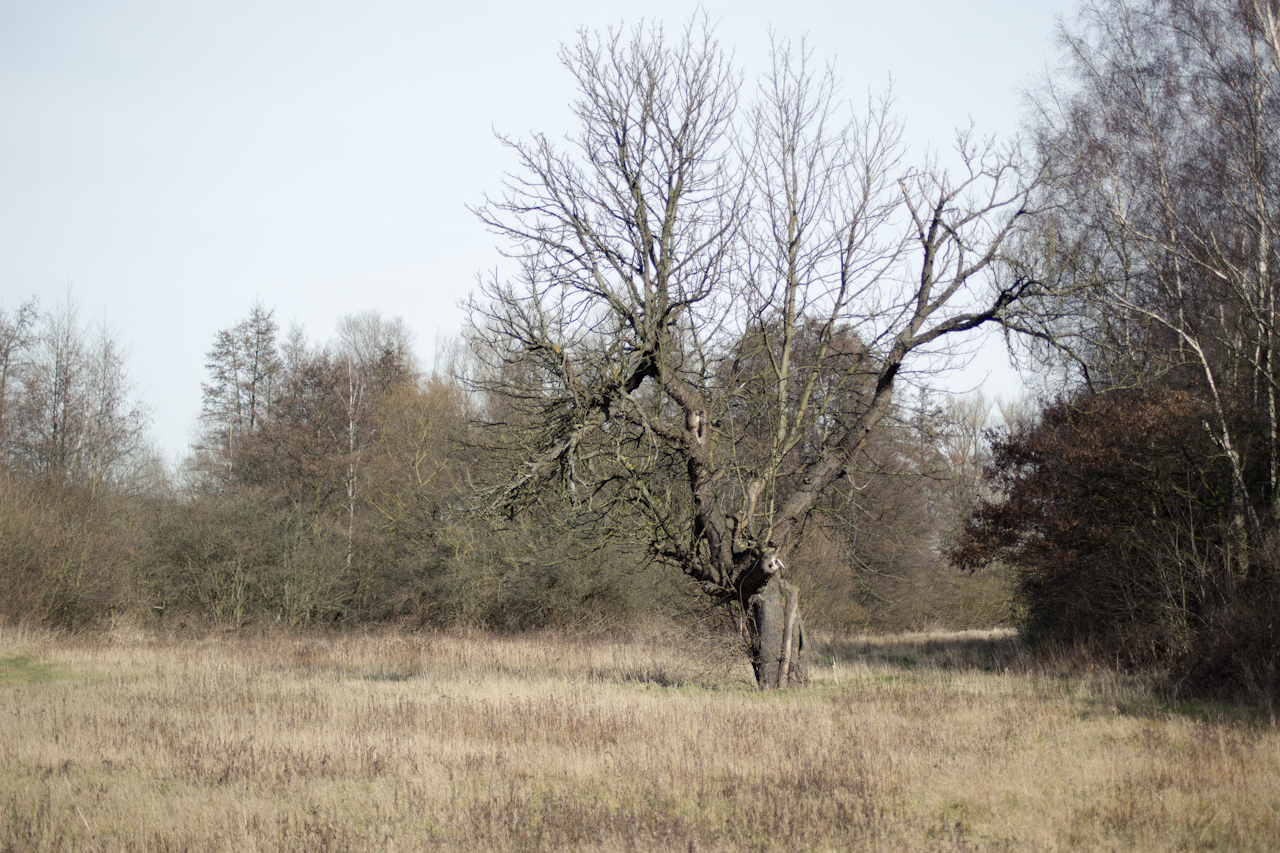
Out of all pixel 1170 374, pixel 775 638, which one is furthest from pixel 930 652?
pixel 775 638

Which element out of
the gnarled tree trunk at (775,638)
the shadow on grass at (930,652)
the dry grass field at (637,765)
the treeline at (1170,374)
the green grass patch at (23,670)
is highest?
the treeline at (1170,374)

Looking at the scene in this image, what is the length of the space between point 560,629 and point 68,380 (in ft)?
56.9

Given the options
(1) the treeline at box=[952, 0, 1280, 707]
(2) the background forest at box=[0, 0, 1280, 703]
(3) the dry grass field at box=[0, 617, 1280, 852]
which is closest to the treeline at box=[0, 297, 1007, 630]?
(2) the background forest at box=[0, 0, 1280, 703]

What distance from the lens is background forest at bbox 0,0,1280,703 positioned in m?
10.9

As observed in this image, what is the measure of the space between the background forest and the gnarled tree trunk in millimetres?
982

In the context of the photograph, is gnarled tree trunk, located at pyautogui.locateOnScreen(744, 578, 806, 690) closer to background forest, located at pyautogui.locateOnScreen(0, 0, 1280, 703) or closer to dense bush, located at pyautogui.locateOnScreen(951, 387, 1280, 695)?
background forest, located at pyautogui.locateOnScreen(0, 0, 1280, 703)

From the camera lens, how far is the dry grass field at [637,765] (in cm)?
486

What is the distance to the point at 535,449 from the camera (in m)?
9.95

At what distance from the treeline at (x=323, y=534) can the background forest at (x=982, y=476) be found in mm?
86

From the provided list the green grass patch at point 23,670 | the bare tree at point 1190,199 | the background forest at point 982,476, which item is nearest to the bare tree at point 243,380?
the background forest at point 982,476

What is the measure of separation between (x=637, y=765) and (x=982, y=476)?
1476 cm

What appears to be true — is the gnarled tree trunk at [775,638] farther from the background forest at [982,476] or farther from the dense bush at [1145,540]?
the dense bush at [1145,540]

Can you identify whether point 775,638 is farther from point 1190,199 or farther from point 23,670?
point 23,670

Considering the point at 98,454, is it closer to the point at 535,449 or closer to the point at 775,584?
the point at 535,449
